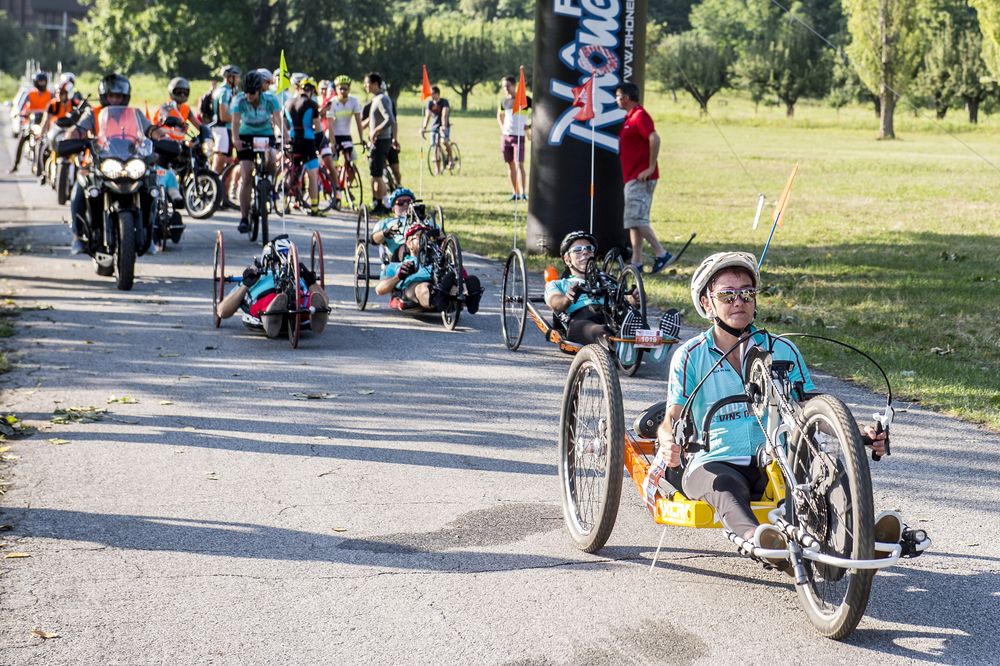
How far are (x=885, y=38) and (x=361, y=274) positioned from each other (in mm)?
56061

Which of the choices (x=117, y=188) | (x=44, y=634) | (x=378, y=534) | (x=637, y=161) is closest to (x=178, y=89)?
(x=117, y=188)

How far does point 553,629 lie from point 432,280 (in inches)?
262

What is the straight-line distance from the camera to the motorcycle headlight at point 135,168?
13.0 m

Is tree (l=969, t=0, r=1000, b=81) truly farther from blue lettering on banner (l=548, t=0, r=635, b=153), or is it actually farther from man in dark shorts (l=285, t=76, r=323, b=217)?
blue lettering on banner (l=548, t=0, r=635, b=153)

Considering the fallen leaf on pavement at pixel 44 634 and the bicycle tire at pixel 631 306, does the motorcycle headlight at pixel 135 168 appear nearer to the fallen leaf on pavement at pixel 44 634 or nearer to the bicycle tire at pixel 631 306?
the bicycle tire at pixel 631 306

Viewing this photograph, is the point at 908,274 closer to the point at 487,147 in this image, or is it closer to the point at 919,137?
the point at 487,147

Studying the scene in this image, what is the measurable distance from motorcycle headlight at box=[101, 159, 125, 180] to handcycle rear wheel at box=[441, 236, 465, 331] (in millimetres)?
3708

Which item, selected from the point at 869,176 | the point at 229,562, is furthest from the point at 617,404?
the point at 869,176

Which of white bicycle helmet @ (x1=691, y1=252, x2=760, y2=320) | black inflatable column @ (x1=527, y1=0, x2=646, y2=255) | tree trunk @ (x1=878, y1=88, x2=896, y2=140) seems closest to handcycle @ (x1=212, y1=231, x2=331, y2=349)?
black inflatable column @ (x1=527, y1=0, x2=646, y2=255)

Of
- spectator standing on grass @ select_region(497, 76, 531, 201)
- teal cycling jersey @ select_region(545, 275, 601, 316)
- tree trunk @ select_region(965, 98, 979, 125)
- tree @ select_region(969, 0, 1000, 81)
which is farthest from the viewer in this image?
tree trunk @ select_region(965, 98, 979, 125)

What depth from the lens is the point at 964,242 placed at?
61.3 ft

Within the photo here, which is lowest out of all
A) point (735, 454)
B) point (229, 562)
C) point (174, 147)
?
point (229, 562)

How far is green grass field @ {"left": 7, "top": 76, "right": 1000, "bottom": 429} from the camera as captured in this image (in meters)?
10.5

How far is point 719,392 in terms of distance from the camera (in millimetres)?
5332
